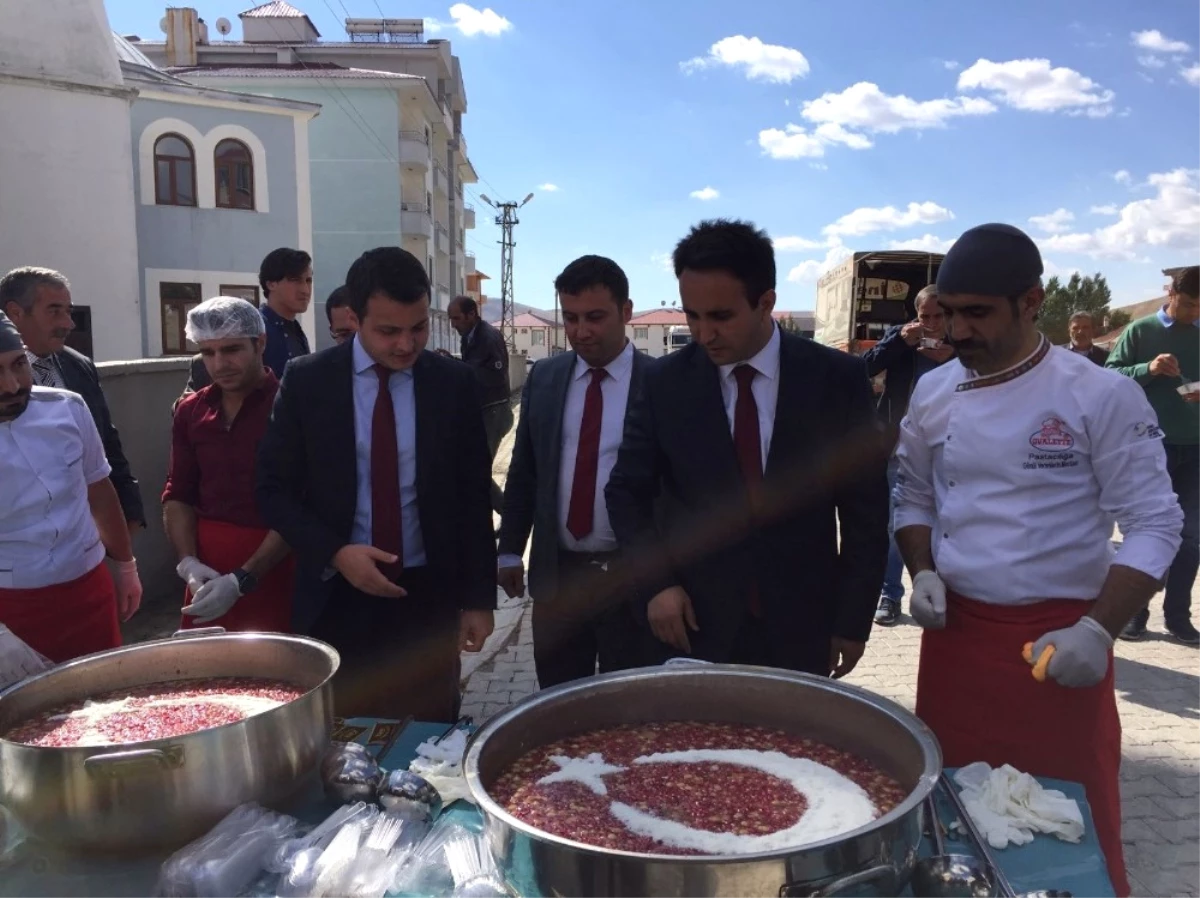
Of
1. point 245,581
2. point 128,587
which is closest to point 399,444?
point 245,581

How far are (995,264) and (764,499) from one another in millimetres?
814

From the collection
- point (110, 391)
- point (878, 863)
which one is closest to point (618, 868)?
point (878, 863)

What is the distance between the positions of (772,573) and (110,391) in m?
4.99

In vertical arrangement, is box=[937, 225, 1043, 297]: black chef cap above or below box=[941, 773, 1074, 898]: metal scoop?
above

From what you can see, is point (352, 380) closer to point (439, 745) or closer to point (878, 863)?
point (439, 745)

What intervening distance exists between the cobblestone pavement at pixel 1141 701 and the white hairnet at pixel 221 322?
1561 millimetres

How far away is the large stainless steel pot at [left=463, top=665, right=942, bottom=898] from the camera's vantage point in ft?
3.49

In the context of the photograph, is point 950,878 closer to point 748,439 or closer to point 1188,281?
point 748,439

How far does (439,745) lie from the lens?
1874mm

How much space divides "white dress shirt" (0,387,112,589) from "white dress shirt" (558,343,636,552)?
1519 millimetres

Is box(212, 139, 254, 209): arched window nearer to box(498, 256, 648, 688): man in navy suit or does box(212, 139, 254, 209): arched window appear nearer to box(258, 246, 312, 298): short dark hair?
box(258, 246, 312, 298): short dark hair

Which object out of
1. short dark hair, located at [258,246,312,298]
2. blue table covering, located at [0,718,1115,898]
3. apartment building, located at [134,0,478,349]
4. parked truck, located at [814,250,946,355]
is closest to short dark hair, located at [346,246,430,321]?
blue table covering, located at [0,718,1115,898]

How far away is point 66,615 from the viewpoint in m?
2.53

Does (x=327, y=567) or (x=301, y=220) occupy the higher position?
(x=301, y=220)
